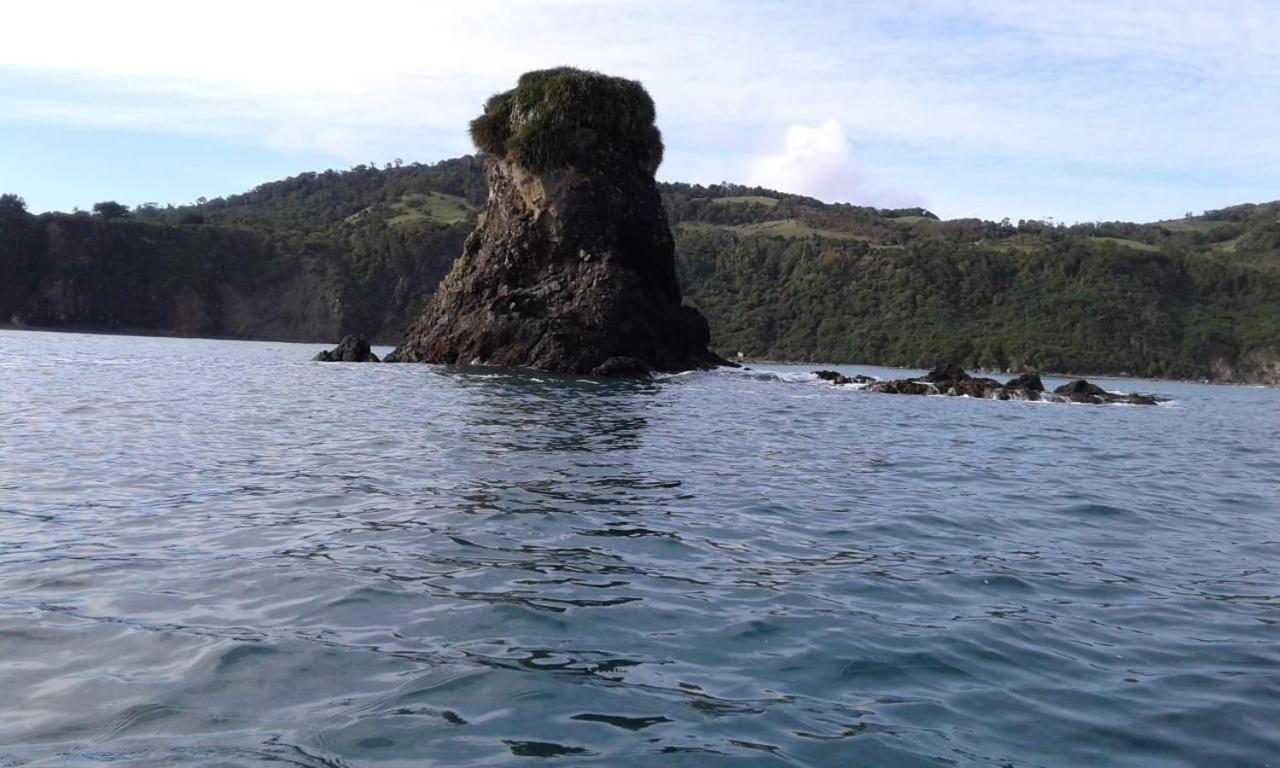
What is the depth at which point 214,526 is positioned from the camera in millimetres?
9766

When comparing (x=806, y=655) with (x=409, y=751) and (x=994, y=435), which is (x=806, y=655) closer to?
(x=409, y=751)

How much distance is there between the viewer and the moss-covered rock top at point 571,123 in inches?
1902

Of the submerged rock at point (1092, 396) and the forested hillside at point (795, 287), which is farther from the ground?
the forested hillside at point (795, 287)

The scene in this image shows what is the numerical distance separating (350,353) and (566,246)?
1074 centimetres

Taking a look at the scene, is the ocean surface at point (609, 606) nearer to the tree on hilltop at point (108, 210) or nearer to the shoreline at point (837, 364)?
the shoreline at point (837, 364)

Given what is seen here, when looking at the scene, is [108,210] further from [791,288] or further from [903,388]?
[903,388]

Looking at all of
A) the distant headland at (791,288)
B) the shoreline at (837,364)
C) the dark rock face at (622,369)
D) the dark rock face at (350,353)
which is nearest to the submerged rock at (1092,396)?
the dark rock face at (622,369)

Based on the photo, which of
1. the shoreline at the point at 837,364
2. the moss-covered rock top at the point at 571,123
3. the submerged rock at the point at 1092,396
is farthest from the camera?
the shoreline at the point at 837,364

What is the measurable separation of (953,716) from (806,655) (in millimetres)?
1125

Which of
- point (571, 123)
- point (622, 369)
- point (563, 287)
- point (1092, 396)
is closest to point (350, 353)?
point (563, 287)

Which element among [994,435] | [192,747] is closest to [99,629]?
[192,747]

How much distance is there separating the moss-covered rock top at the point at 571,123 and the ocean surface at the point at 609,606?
33.0 metres

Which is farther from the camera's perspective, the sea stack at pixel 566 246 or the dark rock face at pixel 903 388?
the sea stack at pixel 566 246

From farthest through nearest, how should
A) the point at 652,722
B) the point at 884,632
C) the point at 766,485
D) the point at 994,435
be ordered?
the point at 994,435 → the point at 766,485 → the point at 884,632 → the point at 652,722
